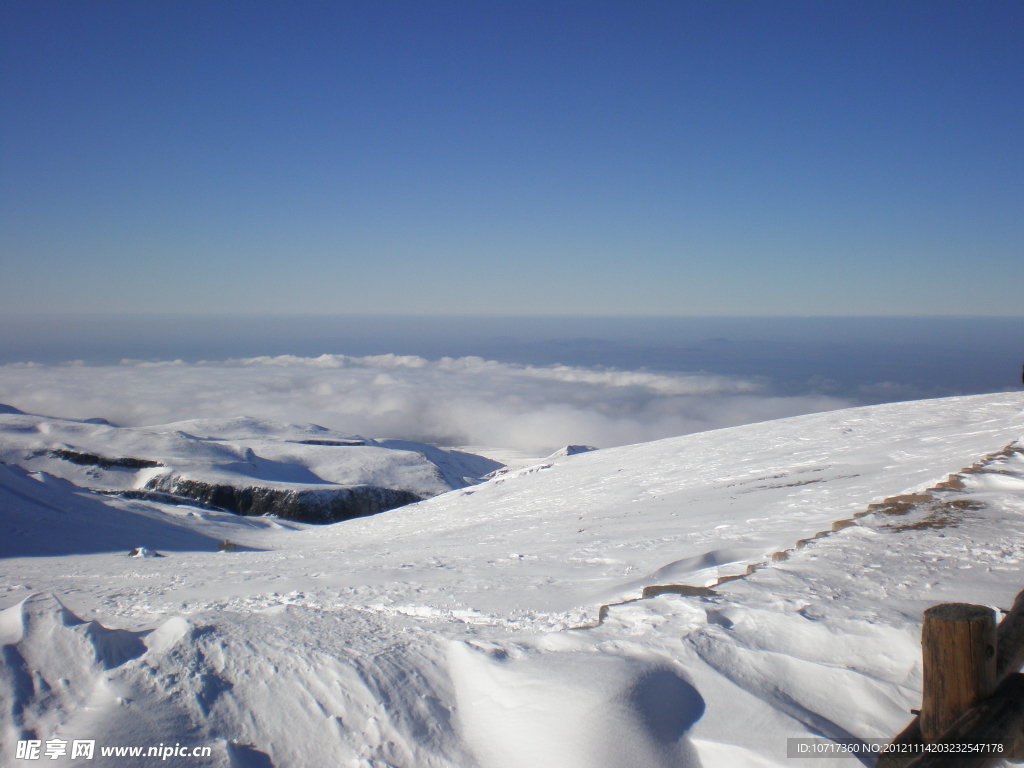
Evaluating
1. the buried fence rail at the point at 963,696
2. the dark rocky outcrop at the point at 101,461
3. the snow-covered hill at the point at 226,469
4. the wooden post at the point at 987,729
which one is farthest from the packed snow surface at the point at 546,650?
the dark rocky outcrop at the point at 101,461

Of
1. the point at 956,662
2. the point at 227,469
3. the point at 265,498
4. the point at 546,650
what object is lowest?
the point at 265,498

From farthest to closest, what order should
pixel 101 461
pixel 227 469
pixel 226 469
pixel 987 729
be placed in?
1. pixel 227 469
2. pixel 226 469
3. pixel 101 461
4. pixel 987 729

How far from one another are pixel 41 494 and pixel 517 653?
30358 mm

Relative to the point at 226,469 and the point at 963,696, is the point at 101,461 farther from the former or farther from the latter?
the point at 963,696

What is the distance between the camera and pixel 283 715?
364 centimetres

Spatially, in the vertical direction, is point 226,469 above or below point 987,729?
below

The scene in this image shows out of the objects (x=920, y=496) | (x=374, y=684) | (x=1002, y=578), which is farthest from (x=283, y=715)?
(x=920, y=496)

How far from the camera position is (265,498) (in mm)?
44312

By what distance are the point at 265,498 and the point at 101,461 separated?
47.1 feet

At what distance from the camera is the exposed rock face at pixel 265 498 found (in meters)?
43.4

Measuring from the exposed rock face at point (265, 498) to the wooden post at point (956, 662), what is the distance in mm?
44517

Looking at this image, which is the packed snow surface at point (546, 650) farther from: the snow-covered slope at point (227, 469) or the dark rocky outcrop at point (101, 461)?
the dark rocky outcrop at point (101, 461)

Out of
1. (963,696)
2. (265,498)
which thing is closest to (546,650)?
(963,696)

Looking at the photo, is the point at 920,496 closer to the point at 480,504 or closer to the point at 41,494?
the point at 480,504
